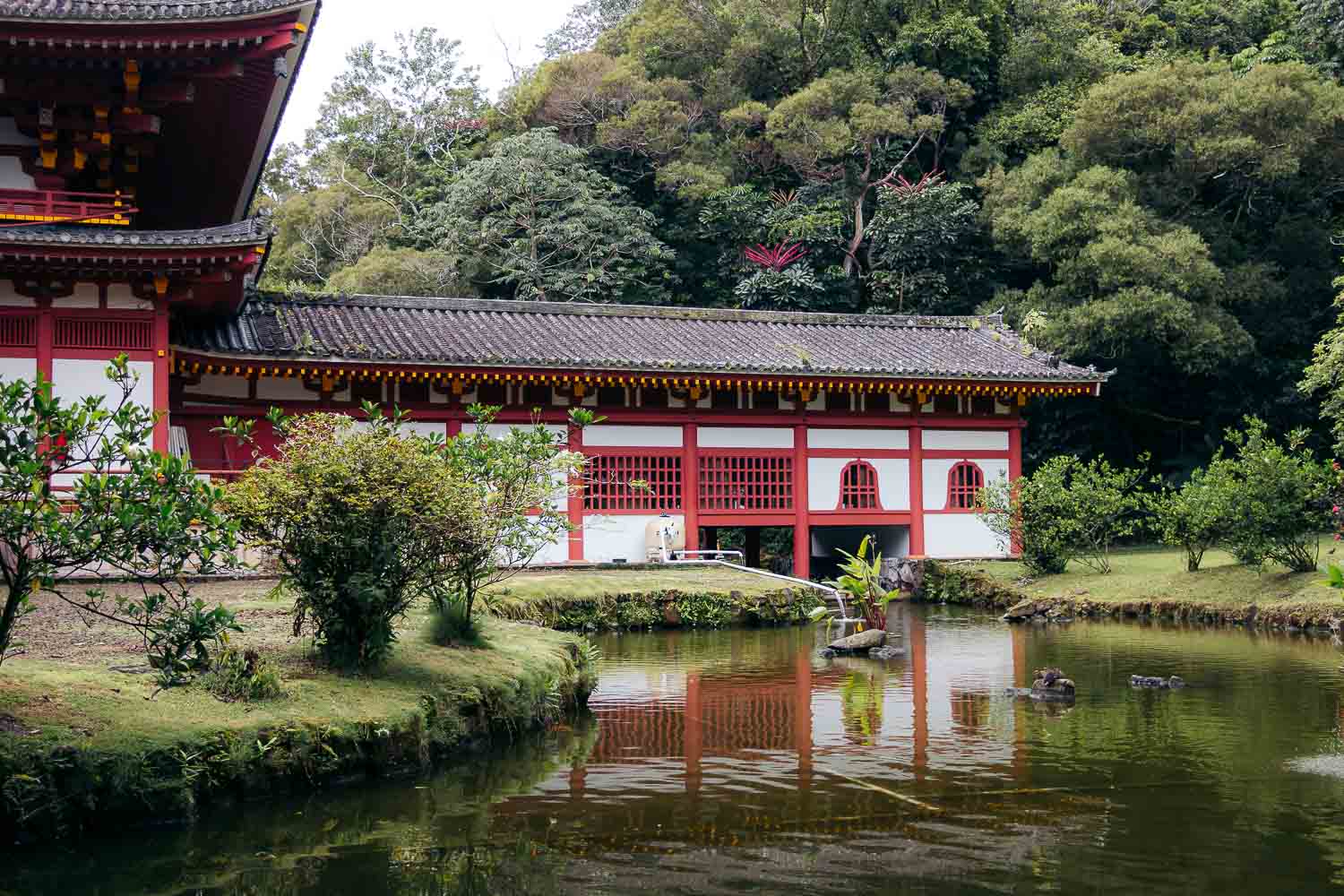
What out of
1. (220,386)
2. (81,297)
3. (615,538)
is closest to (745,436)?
(615,538)

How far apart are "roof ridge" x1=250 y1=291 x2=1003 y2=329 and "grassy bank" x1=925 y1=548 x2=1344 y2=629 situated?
6739mm

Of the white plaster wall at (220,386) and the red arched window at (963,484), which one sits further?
the red arched window at (963,484)

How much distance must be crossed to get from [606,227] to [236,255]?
24.6 m

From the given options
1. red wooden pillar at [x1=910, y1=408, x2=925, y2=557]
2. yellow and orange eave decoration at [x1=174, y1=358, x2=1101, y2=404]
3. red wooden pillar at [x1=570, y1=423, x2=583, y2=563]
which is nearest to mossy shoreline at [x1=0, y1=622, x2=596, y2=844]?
yellow and orange eave decoration at [x1=174, y1=358, x2=1101, y2=404]

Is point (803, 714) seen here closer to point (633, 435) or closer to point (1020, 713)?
point (1020, 713)

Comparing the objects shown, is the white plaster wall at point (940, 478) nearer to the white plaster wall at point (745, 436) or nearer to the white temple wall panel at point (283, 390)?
the white plaster wall at point (745, 436)

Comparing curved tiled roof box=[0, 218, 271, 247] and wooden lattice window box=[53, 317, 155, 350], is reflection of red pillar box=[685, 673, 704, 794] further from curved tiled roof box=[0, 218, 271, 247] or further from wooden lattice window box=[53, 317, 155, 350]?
wooden lattice window box=[53, 317, 155, 350]

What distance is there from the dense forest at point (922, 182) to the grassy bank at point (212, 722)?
74.9ft

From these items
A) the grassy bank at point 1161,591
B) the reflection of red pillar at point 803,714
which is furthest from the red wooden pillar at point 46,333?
the grassy bank at point 1161,591

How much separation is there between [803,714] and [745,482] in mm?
14624

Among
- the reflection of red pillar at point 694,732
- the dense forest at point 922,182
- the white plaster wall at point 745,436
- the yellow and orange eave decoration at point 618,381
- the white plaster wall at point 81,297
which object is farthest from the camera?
the dense forest at point 922,182

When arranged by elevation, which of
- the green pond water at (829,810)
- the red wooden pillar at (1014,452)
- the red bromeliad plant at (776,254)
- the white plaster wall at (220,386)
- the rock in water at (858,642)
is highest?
the red bromeliad plant at (776,254)

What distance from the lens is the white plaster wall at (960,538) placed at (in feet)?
90.3

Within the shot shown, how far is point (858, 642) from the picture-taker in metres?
16.7
